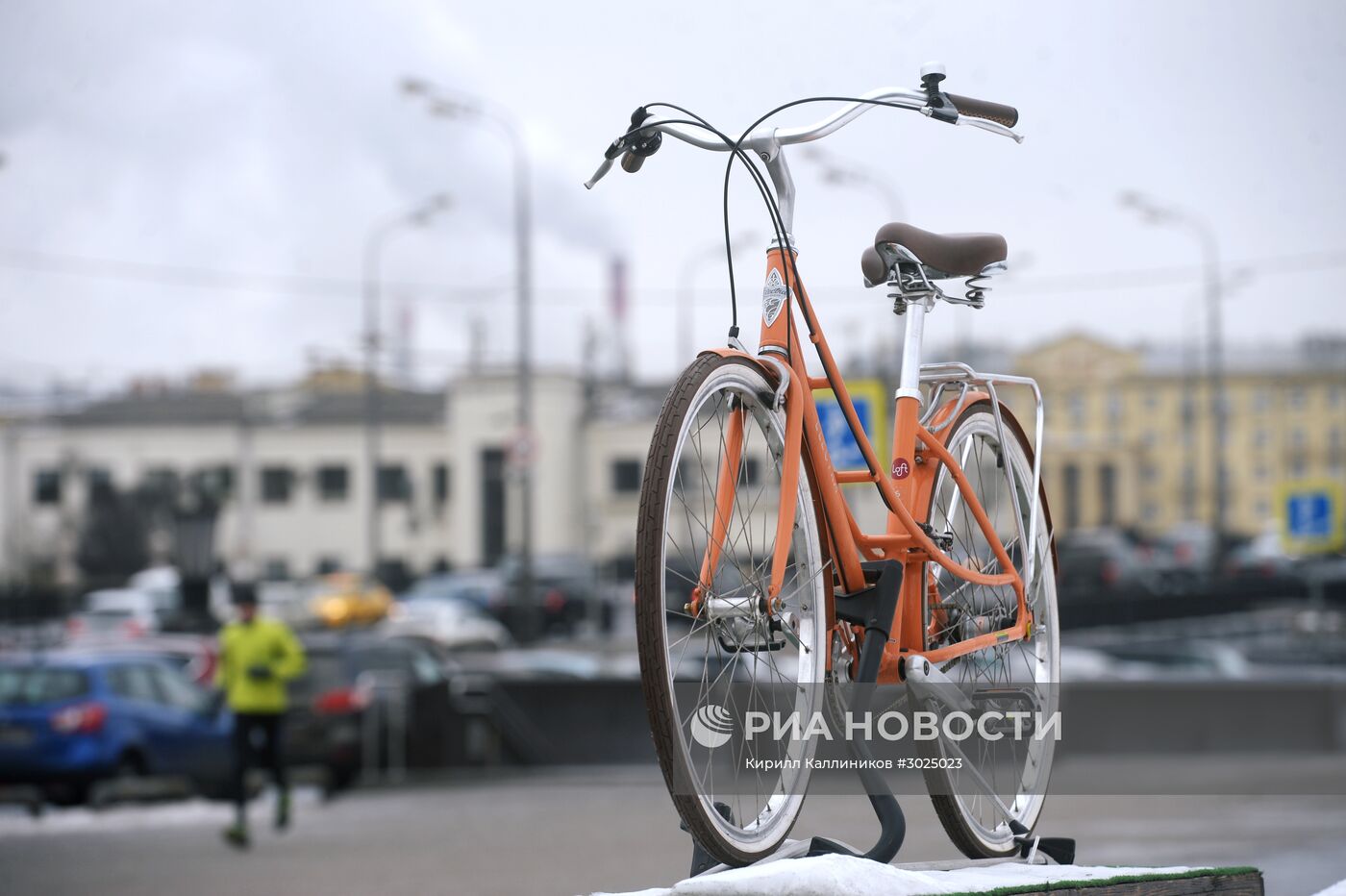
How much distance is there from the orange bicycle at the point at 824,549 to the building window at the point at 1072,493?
8326cm

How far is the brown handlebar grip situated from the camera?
371cm

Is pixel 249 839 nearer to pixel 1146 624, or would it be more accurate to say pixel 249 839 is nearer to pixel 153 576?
pixel 1146 624

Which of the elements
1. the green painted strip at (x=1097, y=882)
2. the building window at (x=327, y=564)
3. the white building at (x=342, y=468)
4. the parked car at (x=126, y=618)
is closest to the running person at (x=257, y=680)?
the green painted strip at (x=1097, y=882)

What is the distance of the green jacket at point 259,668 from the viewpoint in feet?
48.4

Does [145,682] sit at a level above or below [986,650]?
below

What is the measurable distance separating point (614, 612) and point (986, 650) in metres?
45.2

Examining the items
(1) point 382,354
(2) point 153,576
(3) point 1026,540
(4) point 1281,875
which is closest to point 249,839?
(4) point 1281,875

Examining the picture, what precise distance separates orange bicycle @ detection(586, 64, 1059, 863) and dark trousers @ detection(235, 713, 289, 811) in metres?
11.2

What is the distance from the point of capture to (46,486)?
7550cm

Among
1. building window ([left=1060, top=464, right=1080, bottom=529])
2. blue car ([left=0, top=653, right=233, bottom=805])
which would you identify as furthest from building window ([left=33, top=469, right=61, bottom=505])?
blue car ([left=0, top=653, right=233, bottom=805])

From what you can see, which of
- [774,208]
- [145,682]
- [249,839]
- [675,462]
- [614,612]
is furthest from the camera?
[614,612]

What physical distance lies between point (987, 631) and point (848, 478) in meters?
0.66

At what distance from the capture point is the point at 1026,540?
4305mm

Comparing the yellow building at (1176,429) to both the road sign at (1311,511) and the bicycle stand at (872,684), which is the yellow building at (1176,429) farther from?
the bicycle stand at (872,684)
